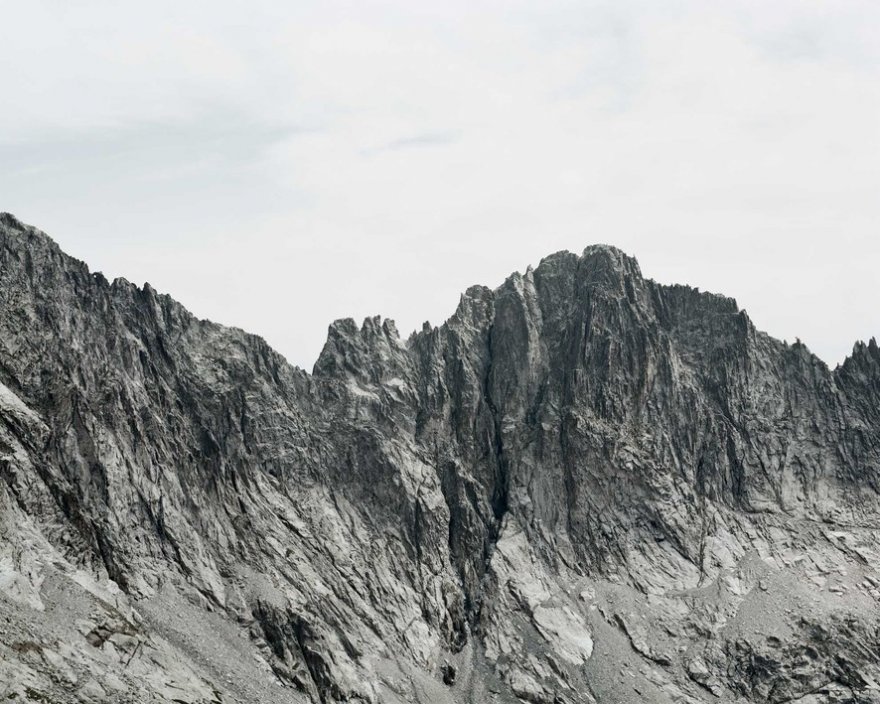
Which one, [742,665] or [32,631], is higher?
[742,665]

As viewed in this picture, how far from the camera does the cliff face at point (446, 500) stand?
124 meters

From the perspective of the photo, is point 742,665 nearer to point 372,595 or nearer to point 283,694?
point 372,595

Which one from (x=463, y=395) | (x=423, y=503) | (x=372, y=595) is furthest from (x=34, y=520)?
(x=463, y=395)

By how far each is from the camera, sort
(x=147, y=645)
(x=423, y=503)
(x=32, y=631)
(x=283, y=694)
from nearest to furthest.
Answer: (x=32, y=631)
(x=147, y=645)
(x=283, y=694)
(x=423, y=503)

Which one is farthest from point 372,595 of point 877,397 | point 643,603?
point 877,397

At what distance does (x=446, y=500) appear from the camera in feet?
535

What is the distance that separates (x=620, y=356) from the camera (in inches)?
6934

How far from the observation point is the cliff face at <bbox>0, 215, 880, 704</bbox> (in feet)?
406

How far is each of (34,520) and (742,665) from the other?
3396 inches

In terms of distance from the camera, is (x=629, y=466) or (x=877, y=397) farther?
(x=877, y=397)

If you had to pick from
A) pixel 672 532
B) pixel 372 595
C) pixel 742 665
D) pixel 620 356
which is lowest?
pixel 372 595

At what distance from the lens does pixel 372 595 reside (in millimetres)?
145625

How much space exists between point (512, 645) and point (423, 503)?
2359cm

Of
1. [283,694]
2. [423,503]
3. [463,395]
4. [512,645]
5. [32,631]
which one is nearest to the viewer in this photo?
[32,631]
